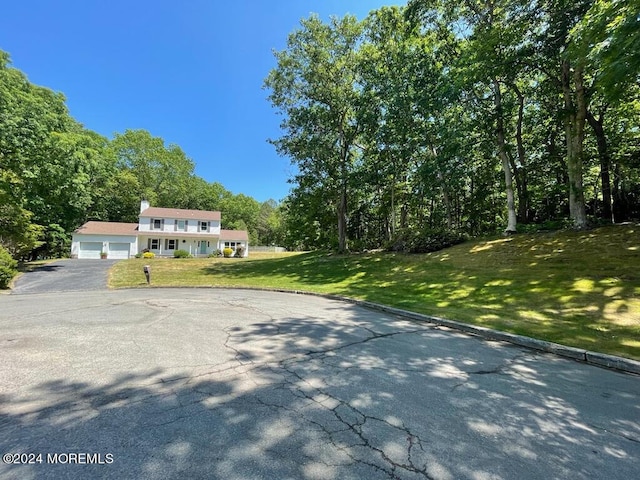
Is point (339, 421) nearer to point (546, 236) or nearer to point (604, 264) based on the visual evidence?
point (604, 264)

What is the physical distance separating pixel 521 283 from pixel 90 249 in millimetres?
38282

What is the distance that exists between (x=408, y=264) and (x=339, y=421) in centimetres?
1336

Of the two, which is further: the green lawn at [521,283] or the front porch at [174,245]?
the front porch at [174,245]

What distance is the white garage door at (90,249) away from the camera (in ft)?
108

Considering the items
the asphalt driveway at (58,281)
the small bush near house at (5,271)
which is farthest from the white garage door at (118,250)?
the small bush near house at (5,271)

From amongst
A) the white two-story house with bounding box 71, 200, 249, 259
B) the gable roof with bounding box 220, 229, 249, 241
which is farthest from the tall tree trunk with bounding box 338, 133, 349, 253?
the gable roof with bounding box 220, 229, 249, 241

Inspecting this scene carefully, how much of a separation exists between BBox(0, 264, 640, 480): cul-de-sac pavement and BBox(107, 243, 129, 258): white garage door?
3289 centimetres

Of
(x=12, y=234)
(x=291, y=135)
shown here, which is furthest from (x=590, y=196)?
(x=12, y=234)

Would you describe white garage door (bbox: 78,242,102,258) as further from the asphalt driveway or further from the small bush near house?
the small bush near house

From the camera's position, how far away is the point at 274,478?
6.59 feet

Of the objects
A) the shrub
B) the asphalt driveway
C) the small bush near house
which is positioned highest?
the shrub

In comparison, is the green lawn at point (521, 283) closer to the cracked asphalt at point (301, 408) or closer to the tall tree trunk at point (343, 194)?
the cracked asphalt at point (301, 408)

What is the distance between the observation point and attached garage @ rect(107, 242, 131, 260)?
34.0m

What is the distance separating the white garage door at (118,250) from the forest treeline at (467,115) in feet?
70.2
